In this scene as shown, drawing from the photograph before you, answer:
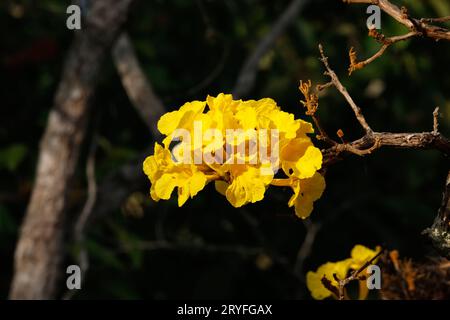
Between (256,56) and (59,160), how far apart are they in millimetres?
1010

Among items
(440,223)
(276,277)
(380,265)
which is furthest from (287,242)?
(440,223)

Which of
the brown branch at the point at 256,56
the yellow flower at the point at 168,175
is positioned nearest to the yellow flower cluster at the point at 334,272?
the yellow flower at the point at 168,175

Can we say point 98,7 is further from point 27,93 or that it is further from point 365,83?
point 365,83

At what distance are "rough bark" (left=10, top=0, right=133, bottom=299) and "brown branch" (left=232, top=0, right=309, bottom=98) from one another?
0.66 m

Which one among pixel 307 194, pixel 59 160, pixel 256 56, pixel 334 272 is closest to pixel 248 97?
pixel 256 56

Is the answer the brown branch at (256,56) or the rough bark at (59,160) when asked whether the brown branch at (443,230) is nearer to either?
the rough bark at (59,160)

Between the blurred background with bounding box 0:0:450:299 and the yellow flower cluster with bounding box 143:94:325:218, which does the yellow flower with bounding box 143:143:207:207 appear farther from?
the blurred background with bounding box 0:0:450:299

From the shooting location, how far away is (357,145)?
4.60ft

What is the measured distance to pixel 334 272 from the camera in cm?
170

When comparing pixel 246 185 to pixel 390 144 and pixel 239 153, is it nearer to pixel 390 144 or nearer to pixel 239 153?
pixel 239 153

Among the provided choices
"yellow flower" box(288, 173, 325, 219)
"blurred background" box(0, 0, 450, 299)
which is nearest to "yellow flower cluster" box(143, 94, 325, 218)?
"yellow flower" box(288, 173, 325, 219)

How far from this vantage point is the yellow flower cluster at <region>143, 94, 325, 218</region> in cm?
133

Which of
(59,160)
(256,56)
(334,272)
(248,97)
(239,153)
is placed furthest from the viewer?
(248,97)
